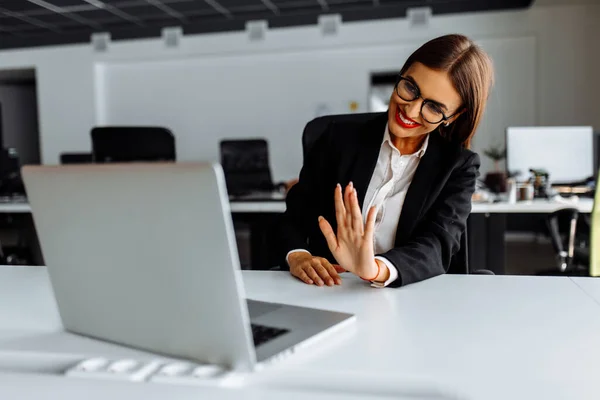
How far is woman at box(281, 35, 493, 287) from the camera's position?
3.67 ft

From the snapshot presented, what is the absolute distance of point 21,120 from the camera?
35.9 ft

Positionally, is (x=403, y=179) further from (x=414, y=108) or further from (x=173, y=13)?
(x=173, y=13)

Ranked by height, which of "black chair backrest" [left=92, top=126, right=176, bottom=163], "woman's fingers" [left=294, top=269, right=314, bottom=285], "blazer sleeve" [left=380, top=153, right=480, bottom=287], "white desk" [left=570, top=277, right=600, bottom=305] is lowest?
"white desk" [left=570, top=277, right=600, bottom=305]

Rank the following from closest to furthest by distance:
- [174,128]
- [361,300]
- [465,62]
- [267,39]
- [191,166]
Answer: [191,166]
[361,300]
[465,62]
[267,39]
[174,128]

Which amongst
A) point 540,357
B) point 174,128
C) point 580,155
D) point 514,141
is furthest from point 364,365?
point 174,128

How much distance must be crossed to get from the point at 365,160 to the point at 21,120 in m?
11.2

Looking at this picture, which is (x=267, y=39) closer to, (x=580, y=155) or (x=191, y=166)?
(x=580, y=155)

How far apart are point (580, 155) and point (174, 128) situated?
6.00 m

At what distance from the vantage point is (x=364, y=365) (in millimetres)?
666

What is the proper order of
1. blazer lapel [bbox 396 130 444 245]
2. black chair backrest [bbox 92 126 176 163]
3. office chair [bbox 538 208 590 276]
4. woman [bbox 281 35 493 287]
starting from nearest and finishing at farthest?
woman [bbox 281 35 493 287], blazer lapel [bbox 396 130 444 245], office chair [bbox 538 208 590 276], black chair backrest [bbox 92 126 176 163]

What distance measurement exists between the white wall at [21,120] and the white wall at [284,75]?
2.25 meters

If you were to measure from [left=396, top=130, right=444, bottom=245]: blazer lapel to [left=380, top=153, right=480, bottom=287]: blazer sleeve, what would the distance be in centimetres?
4

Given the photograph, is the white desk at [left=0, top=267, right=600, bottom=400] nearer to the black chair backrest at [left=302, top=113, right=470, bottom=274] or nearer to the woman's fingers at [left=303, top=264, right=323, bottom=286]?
the woman's fingers at [left=303, top=264, right=323, bottom=286]

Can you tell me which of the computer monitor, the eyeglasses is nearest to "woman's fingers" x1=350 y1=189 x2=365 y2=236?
the eyeglasses
